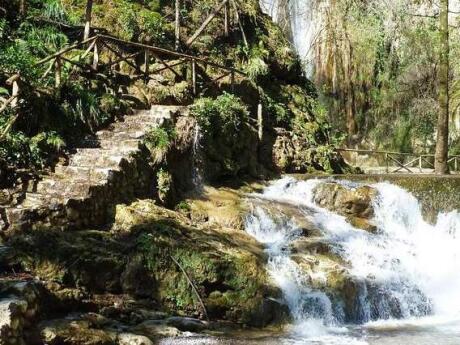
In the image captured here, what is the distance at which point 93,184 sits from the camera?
9109mm

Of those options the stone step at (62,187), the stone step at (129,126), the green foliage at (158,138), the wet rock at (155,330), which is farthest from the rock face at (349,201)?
the wet rock at (155,330)

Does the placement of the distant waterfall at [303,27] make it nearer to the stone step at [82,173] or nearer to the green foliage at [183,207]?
the green foliage at [183,207]

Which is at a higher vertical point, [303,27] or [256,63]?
[303,27]

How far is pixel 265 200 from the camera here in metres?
12.7

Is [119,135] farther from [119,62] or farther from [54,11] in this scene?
[54,11]

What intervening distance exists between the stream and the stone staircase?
8.80ft

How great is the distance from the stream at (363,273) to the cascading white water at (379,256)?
0.02 metres

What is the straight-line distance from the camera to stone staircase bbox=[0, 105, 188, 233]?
813 cm

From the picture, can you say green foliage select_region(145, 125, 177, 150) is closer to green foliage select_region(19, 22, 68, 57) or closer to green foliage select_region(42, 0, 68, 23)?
green foliage select_region(19, 22, 68, 57)

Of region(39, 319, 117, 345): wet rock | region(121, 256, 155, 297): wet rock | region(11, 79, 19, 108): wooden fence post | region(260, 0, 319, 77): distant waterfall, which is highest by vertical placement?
region(260, 0, 319, 77): distant waterfall

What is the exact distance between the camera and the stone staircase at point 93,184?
8.13 meters

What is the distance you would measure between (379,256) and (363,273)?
1001 mm

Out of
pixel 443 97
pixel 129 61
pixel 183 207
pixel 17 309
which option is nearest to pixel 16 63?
pixel 129 61

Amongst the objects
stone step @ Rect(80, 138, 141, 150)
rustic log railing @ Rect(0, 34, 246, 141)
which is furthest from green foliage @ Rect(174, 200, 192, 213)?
rustic log railing @ Rect(0, 34, 246, 141)
